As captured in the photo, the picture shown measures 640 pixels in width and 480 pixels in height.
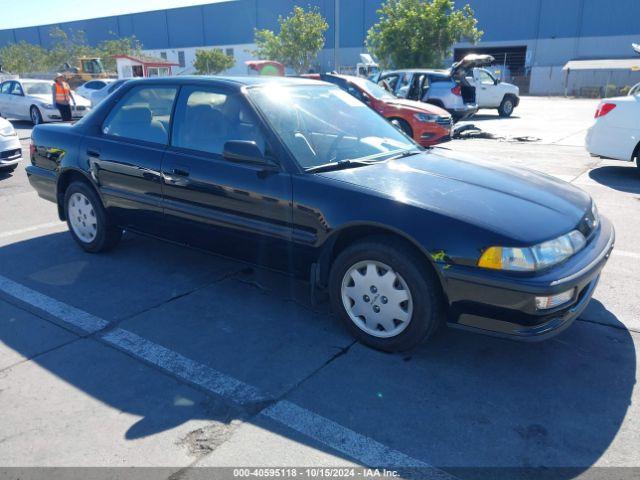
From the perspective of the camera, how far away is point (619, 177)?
8273 mm

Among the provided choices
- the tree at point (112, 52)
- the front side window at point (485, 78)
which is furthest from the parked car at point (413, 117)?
the tree at point (112, 52)

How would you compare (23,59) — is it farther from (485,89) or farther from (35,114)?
(485,89)

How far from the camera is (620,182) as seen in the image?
7918mm

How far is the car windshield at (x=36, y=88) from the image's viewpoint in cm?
1612

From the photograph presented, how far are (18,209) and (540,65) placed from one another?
43.9 meters

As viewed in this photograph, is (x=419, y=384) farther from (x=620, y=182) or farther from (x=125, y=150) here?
(x=620, y=182)

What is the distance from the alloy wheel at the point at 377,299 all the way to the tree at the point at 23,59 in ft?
163

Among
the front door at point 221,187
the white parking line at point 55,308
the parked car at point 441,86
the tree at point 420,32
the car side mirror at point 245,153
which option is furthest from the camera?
the tree at point 420,32

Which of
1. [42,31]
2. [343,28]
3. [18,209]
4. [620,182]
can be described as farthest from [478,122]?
[42,31]

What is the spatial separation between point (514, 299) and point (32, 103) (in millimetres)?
16813

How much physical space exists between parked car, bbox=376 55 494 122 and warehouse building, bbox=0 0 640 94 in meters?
15.5

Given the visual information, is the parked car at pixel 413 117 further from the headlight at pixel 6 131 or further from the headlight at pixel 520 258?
the headlight at pixel 520 258

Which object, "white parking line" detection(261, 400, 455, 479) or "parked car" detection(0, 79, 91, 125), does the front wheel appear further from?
"white parking line" detection(261, 400, 455, 479)

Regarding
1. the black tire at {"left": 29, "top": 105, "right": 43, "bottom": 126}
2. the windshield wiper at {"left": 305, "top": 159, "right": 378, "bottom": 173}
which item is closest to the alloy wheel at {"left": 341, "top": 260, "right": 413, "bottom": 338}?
the windshield wiper at {"left": 305, "top": 159, "right": 378, "bottom": 173}
